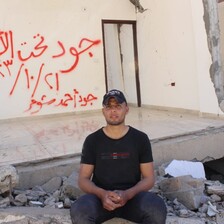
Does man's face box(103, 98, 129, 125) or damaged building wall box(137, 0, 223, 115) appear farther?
damaged building wall box(137, 0, 223, 115)

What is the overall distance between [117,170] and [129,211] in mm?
313

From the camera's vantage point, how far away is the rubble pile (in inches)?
112

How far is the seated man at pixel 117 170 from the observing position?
2314 mm

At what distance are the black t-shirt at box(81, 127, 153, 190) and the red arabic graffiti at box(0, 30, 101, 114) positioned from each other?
446 centimetres

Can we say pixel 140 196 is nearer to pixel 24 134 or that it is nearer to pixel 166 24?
pixel 24 134

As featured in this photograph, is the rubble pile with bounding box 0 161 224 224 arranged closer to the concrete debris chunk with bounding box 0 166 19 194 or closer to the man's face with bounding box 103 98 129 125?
the concrete debris chunk with bounding box 0 166 19 194

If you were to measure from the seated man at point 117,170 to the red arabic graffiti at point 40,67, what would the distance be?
4.46m

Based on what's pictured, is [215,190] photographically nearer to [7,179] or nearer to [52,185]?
[52,185]

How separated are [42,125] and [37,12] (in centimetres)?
244

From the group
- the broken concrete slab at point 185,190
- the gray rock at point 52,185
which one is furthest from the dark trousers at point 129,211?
the gray rock at point 52,185

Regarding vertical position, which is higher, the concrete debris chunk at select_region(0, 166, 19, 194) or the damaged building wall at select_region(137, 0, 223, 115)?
the damaged building wall at select_region(137, 0, 223, 115)

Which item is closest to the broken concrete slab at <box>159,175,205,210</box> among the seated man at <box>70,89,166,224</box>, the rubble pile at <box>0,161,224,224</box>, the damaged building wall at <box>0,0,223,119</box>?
the rubble pile at <box>0,161,224,224</box>

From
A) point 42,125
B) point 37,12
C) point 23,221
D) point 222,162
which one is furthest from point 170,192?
point 37,12

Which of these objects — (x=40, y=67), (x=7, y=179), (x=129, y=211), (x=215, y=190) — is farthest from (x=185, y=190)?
(x=40, y=67)
